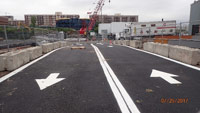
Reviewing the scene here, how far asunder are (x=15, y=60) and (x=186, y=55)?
752cm

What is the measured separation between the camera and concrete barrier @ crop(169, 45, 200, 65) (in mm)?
6137

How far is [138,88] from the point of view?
12.3 ft

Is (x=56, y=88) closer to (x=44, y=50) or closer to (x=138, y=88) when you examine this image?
(x=138, y=88)

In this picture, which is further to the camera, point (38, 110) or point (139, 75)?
point (139, 75)

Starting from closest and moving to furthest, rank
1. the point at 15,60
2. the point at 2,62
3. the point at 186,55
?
the point at 2,62 < the point at 15,60 < the point at 186,55

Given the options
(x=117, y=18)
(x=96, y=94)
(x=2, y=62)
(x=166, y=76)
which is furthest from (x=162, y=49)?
(x=117, y=18)

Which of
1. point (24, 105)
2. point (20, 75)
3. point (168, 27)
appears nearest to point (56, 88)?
point (24, 105)

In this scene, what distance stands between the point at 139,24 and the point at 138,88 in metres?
35.1

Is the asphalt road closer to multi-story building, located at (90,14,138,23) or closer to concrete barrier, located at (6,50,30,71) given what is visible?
concrete barrier, located at (6,50,30,71)

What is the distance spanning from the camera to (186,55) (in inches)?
256

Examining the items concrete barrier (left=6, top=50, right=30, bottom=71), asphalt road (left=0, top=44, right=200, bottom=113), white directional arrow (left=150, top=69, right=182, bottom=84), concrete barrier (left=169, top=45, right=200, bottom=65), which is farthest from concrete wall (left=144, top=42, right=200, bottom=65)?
concrete barrier (left=6, top=50, right=30, bottom=71)

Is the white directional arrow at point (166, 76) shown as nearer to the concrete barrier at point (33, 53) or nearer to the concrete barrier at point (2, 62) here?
the concrete barrier at point (2, 62)
